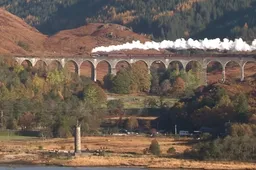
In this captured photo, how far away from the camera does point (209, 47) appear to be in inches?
5182

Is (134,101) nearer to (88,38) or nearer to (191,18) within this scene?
(88,38)

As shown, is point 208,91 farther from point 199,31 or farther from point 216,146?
point 199,31

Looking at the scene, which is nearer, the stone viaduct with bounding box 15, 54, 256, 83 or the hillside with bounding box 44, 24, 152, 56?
the stone viaduct with bounding box 15, 54, 256, 83

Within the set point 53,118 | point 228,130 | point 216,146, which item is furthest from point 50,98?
point 216,146

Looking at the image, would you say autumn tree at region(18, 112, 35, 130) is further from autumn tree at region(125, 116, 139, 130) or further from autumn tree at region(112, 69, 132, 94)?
autumn tree at region(112, 69, 132, 94)

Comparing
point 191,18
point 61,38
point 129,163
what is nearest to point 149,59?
point 61,38

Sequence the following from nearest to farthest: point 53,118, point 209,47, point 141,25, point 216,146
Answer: point 216,146 < point 53,118 < point 209,47 < point 141,25

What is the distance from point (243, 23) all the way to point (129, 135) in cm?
10290

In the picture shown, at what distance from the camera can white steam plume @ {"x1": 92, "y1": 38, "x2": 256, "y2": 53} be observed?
126 m

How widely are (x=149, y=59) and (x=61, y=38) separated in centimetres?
4009

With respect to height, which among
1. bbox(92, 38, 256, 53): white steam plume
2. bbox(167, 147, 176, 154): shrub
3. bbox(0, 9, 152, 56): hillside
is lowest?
bbox(167, 147, 176, 154): shrub

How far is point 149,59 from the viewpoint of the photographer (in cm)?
12369

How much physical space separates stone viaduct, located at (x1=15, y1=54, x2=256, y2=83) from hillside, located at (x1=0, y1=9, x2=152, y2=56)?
11554 mm

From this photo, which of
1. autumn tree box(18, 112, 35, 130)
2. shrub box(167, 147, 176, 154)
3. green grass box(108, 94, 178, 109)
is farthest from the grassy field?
green grass box(108, 94, 178, 109)
